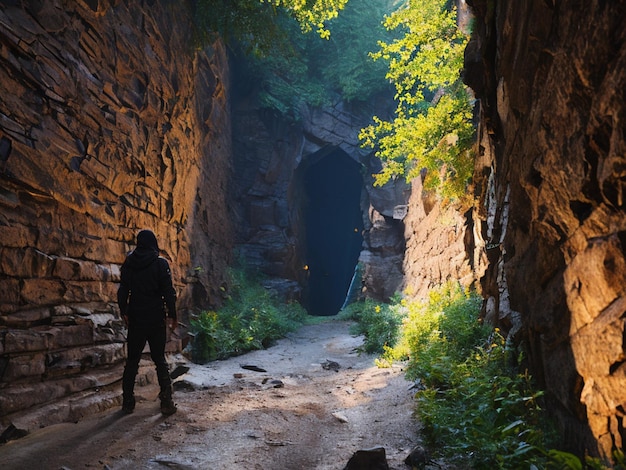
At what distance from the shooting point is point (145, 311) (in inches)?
171

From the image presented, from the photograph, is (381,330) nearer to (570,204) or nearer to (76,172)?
(76,172)

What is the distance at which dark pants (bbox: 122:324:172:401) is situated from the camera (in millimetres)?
4266

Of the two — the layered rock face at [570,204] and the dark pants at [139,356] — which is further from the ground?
the layered rock face at [570,204]

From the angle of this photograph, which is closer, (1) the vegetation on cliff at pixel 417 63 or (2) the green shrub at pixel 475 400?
(2) the green shrub at pixel 475 400

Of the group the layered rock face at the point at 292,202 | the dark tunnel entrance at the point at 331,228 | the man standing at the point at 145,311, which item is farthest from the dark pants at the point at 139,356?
the dark tunnel entrance at the point at 331,228

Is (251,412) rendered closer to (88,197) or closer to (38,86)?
(88,197)

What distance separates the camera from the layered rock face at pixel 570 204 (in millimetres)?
2197

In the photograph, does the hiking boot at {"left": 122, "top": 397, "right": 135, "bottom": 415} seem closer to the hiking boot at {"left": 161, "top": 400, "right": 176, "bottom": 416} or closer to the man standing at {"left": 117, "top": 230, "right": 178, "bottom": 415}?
the man standing at {"left": 117, "top": 230, "right": 178, "bottom": 415}

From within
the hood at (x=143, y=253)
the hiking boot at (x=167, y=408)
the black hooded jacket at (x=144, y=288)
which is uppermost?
the hood at (x=143, y=253)

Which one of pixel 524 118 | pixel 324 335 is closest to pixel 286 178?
pixel 324 335

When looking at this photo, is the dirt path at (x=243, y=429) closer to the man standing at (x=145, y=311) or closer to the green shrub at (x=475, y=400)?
the man standing at (x=145, y=311)

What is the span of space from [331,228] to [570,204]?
117ft

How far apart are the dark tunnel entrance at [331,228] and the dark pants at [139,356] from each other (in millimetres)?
22633

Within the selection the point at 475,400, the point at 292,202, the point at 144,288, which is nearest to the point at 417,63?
the point at 475,400
